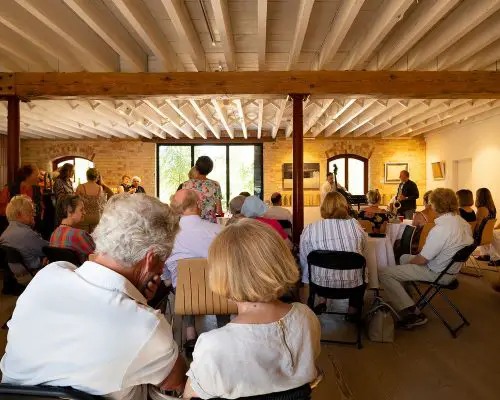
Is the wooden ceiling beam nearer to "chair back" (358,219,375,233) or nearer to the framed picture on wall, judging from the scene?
"chair back" (358,219,375,233)

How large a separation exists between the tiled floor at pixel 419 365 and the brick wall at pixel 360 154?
9.77 meters

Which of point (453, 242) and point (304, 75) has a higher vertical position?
point (304, 75)

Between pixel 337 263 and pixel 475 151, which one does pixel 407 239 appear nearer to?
pixel 337 263

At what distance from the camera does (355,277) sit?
11.6 ft

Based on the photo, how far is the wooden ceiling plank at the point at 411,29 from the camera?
4184 mm

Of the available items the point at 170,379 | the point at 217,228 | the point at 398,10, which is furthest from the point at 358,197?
the point at 170,379

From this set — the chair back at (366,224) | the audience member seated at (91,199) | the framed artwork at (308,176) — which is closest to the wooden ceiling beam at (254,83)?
the audience member seated at (91,199)

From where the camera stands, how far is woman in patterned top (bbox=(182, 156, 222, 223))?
14.8 ft

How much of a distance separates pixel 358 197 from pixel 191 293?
7.44 m

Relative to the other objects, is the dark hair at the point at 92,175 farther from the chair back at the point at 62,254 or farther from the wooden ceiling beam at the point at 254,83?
the chair back at the point at 62,254

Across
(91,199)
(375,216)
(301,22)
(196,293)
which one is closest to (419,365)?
(196,293)

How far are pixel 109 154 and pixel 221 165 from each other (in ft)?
12.0

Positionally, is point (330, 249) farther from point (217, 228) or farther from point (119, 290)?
point (119, 290)

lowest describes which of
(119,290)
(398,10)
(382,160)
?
(119,290)
